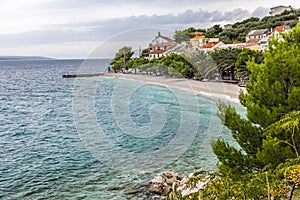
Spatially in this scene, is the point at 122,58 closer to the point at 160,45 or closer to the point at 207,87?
the point at 160,45

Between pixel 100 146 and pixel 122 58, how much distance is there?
70.1 m

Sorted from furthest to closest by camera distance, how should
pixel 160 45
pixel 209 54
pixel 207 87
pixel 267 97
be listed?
pixel 160 45
pixel 209 54
pixel 207 87
pixel 267 97

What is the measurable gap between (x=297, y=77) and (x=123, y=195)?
8.00 m

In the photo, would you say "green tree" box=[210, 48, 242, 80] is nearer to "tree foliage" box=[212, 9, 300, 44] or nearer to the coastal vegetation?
"tree foliage" box=[212, 9, 300, 44]

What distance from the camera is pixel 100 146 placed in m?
22.3

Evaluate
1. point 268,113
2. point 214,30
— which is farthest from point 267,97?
point 214,30

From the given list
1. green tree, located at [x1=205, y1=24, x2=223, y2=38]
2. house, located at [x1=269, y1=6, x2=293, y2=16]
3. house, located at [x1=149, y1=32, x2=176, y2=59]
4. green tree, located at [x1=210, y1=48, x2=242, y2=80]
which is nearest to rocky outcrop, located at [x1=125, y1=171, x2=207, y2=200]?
green tree, located at [x1=210, y1=48, x2=242, y2=80]

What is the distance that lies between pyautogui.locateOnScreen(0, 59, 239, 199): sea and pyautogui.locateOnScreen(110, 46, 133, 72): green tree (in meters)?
48.7

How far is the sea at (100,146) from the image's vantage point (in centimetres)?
1526

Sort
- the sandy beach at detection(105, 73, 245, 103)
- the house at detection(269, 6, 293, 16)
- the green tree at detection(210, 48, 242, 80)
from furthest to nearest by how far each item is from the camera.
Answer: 1. the house at detection(269, 6, 293, 16)
2. the green tree at detection(210, 48, 242, 80)
3. the sandy beach at detection(105, 73, 245, 103)

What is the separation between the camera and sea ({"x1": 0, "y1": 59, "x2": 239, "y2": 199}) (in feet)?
50.1

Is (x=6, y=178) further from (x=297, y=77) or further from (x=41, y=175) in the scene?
(x=297, y=77)

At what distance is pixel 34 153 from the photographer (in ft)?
68.8

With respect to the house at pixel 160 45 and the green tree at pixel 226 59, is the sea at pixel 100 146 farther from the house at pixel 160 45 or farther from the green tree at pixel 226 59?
the house at pixel 160 45
